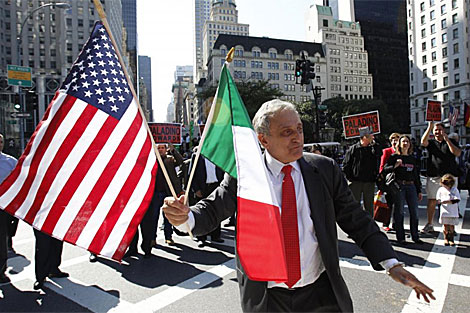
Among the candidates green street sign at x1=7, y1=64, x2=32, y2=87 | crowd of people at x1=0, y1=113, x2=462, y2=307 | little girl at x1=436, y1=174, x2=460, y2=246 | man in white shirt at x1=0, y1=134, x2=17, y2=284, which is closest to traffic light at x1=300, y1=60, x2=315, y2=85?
crowd of people at x1=0, y1=113, x2=462, y2=307

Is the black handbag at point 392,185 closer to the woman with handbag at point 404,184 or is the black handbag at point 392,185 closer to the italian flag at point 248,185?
the woman with handbag at point 404,184

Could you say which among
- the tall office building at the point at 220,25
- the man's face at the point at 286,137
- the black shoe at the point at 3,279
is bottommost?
the black shoe at the point at 3,279

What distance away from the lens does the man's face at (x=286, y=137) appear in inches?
85.2

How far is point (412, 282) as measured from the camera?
6.31 ft

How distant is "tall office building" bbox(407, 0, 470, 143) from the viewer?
63031 millimetres

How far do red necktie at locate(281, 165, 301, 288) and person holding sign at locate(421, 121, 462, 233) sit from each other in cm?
569

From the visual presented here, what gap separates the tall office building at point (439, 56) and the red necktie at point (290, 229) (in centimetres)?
6823

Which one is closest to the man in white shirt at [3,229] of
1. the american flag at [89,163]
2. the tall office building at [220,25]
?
the american flag at [89,163]

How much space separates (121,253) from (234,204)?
774mm

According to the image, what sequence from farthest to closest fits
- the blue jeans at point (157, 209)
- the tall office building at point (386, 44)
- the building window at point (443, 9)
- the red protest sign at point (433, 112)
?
1. the tall office building at point (386, 44)
2. the building window at point (443, 9)
3. the red protest sign at point (433, 112)
4. the blue jeans at point (157, 209)

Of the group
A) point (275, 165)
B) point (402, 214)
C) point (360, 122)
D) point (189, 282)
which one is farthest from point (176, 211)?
point (360, 122)

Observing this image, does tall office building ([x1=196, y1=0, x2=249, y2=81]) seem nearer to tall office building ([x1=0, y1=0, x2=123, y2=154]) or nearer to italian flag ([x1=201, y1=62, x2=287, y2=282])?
tall office building ([x1=0, y1=0, x2=123, y2=154])

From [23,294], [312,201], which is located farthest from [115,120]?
[23,294]

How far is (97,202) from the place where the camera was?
2361 mm
